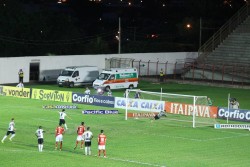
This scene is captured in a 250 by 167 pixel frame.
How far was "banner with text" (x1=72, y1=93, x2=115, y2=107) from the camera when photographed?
196ft

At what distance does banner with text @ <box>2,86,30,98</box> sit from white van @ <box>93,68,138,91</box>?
10.4 m

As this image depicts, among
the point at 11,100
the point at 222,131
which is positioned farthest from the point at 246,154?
the point at 11,100

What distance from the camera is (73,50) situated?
342ft

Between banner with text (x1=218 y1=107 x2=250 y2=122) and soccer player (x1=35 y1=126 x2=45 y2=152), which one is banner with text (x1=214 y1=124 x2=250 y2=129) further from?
soccer player (x1=35 y1=126 x2=45 y2=152)

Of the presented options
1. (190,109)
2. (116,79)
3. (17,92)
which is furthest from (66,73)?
(190,109)

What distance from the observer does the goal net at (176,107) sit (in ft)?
171

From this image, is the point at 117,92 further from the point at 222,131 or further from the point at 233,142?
the point at 233,142

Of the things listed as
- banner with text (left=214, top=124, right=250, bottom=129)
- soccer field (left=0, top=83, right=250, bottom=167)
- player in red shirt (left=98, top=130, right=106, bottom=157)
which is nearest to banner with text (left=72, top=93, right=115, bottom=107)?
soccer field (left=0, top=83, right=250, bottom=167)

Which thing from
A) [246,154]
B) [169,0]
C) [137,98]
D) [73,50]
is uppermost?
[169,0]

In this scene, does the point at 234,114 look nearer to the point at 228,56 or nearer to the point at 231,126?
the point at 231,126

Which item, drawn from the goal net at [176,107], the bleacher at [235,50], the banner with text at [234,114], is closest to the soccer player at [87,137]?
the goal net at [176,107]

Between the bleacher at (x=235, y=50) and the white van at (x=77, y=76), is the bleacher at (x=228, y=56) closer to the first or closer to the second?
the bleacher at (x=235, y=50)

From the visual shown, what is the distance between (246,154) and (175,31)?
88293 millimetres

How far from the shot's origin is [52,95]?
64188 millimetres
